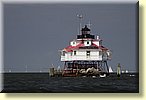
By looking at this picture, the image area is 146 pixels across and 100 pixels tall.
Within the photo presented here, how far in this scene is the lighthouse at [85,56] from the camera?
306 centimetres

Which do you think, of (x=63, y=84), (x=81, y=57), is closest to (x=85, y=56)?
(x=81, y=57)

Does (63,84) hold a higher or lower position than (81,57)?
lower

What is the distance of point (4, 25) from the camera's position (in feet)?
9.89

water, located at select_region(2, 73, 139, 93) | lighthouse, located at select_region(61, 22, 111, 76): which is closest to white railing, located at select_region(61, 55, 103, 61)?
lighthouse, located at select_region(61, 22, 111, 76)

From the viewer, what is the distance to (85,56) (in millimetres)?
3111

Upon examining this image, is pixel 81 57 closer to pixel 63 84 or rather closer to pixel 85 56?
pixel 85 56

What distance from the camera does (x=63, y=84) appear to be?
3.02 metres

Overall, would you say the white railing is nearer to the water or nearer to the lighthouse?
the lighthouse

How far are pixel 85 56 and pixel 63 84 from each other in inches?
11.1

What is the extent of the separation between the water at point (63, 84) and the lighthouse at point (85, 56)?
9 cm

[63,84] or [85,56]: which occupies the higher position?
[85,56]

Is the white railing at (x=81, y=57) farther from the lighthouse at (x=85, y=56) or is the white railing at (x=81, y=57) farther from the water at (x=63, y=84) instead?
the water at (x=63, y=84)

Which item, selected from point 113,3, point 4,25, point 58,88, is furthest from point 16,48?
point 113,3

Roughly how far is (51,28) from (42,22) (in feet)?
0.27
